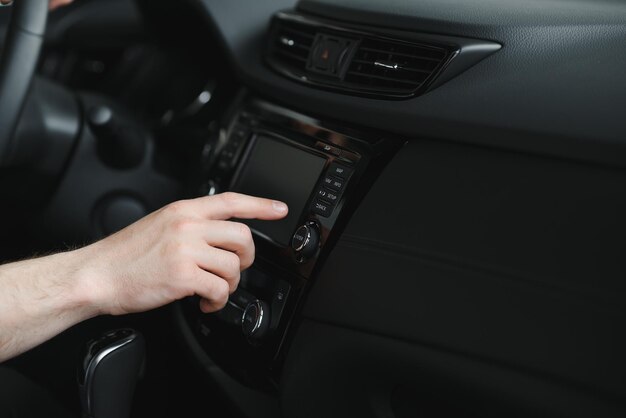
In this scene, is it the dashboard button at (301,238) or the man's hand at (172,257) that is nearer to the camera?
the man's hand at (172,257)

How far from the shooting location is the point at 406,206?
927mm

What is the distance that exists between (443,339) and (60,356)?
677mm

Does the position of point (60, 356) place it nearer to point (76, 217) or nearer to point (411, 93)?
point (76, 217)

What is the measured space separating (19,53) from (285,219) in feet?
1.34

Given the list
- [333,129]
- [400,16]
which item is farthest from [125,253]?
[400,16]

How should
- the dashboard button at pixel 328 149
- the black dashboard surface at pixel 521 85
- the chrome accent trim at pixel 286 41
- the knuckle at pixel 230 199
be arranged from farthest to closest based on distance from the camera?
the chrome accent trim at pixel 286 41 < the dashboard button at pixel 328 149 < the knuckle at pixel 230 199 < the black dashboard surface at pixel 521 85

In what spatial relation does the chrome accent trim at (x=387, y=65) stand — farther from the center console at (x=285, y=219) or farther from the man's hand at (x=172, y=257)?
the man's hand at (x=172, y=257)

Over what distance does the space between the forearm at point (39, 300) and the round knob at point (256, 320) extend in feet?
0.71

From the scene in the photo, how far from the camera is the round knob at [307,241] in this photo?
3.27 feet

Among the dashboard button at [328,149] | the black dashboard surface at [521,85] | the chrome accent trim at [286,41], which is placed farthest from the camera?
the chrome accent trim at [286,41]

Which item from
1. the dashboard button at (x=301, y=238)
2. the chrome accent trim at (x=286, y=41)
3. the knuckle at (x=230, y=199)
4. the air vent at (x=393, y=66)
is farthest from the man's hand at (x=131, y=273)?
the chrome accent trim at (x=286, y=41)

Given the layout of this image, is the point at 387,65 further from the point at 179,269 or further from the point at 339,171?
the point at 179,269

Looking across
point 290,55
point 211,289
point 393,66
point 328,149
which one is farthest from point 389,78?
Result: point 211,289

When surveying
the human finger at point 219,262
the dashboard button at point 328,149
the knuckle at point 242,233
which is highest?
the dashboard button at point 328,149
